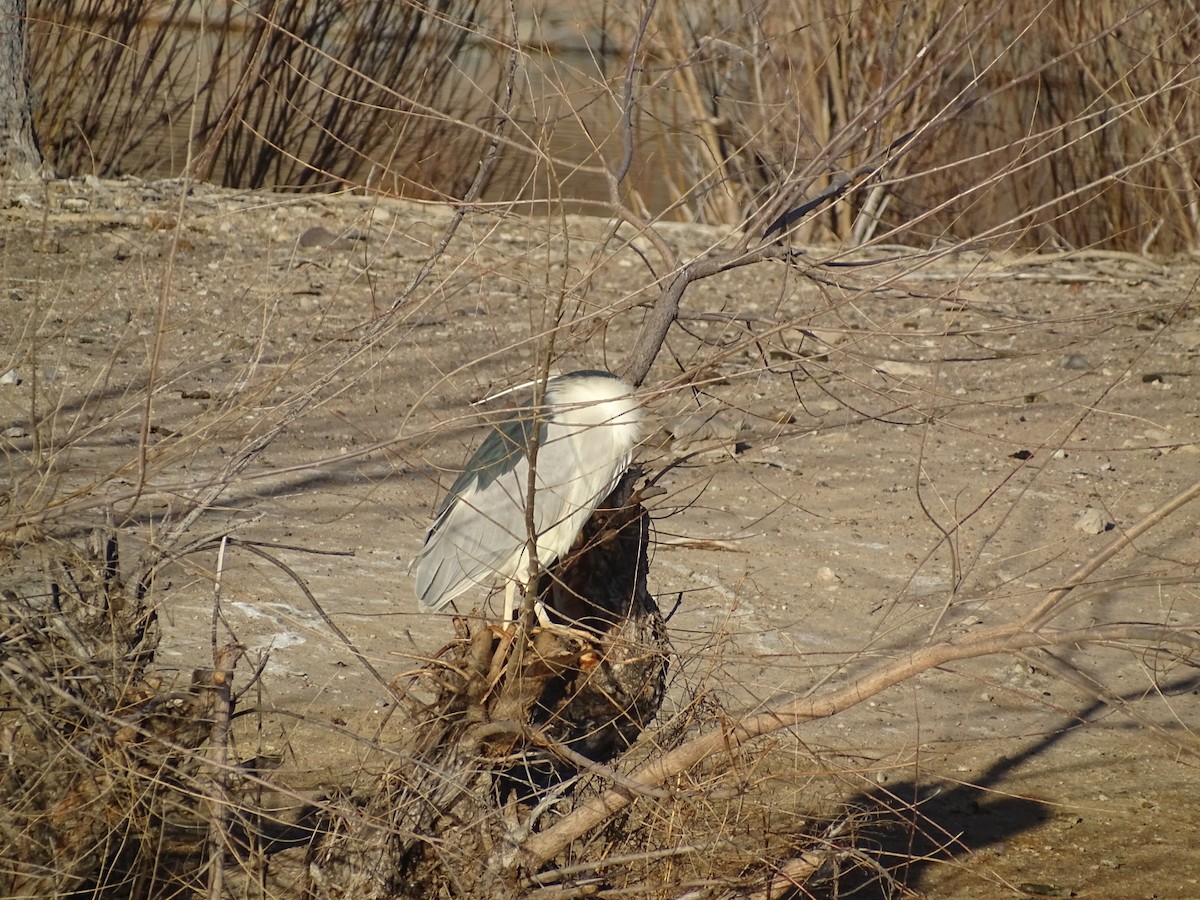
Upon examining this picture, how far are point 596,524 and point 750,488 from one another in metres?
2.38

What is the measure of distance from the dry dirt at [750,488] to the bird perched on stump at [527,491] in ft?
0.43

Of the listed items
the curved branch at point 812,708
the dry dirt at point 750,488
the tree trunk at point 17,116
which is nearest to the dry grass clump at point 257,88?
the tree trunk at point 17,116

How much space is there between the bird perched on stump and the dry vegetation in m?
0.14

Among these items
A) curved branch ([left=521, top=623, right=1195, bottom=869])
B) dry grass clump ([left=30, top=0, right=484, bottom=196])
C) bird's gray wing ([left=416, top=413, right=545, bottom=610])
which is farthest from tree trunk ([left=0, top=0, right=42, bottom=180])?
curved branch ([left=521, top=623, right=1195, bottom=869])

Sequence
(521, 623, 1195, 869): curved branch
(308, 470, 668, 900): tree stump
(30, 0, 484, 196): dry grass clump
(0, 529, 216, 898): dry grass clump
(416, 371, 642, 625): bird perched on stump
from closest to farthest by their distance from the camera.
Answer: (521, 623, 1195, 869): curved branch → (0, 529, 216, 898): dry grass clump → (308, 470, 668, 900): tree stump → (416, 371, 642, 625): bird perched on stump → (30, 0, 484, 196): dry grass clump

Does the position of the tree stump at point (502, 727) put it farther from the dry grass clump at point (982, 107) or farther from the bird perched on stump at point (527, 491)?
the dry grass clump at point (982, 107)

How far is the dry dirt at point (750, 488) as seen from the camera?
2.56 meters

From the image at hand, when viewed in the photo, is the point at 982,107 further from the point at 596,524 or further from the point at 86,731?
the point at 86,731

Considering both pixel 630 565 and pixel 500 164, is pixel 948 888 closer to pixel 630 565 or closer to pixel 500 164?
pixel 630 565

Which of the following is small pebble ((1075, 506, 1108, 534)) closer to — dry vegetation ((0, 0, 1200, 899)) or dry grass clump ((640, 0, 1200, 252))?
dry vegetation ((0, 0, 1200, 899))

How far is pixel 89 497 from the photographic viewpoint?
7.30ft

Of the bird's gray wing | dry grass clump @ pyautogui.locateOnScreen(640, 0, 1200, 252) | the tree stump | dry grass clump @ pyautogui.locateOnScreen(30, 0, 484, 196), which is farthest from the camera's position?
dry grass clump @ pyautogui.locateOnScreen(640, 0, 1200, 252)

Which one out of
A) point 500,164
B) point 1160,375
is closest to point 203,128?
point 500,164

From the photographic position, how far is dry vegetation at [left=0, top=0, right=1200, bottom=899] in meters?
2.38
